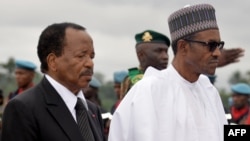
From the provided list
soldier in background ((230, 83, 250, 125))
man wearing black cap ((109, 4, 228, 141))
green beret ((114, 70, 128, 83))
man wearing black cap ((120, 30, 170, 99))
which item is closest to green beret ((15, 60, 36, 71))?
green beret ((114, 70, 128, 83))

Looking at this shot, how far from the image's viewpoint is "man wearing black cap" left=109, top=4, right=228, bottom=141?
5.50 metres

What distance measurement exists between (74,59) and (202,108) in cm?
135

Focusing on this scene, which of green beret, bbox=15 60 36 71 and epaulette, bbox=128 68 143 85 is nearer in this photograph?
epaulette, bbox=128 68 143 85

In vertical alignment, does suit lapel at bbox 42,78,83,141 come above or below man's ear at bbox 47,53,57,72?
below

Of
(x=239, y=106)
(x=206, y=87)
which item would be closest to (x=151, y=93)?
(x=206, y=87)

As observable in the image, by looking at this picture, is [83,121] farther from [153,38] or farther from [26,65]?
→ [26,65]

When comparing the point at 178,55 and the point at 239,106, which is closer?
the point at 178,55

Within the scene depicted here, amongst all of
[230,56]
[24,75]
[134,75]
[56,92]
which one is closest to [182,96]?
[56,92]

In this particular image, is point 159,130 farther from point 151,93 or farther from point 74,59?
point 74,59

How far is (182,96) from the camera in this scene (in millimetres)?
5699

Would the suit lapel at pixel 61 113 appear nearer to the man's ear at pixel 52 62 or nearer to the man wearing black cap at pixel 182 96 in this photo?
the man's ear at pixel 52 62

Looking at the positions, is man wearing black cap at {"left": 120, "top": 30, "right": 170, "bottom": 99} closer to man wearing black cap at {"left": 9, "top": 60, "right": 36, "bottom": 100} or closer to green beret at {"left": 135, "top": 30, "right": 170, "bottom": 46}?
green beret at {"left": 135, "top": 30, "right": 170, "bottom": 46}

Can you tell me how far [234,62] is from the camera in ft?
32.1

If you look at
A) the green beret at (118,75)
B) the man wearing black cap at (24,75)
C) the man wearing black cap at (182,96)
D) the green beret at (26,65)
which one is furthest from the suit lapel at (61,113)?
the green beret at (118,75)
